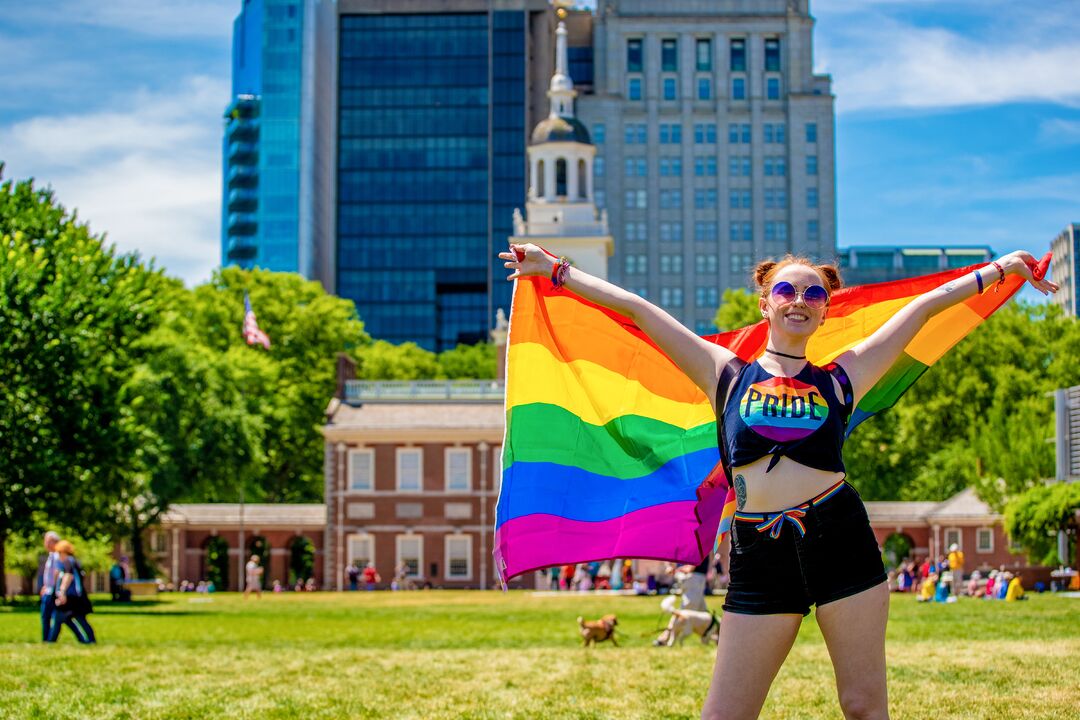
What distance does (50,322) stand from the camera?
37844mm

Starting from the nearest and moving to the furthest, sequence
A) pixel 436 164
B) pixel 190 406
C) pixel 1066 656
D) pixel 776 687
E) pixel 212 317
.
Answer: pixel 776 687 < pixel 1066 656 < pixel 190 406 < pixel 212 317 < pixel 436 164

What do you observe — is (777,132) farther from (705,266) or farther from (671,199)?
(705,266)

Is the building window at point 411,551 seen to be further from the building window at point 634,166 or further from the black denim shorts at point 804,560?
the building window at point 634,166

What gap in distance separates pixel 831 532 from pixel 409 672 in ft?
32.5

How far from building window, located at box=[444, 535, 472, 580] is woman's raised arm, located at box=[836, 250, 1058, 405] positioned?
2331 inches

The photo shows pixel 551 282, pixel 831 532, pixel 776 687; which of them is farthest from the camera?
pixel 776 687

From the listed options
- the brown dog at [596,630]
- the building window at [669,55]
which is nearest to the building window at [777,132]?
the building window at [669,55]

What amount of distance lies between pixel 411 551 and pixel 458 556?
1.97 metres

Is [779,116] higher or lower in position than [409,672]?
higher

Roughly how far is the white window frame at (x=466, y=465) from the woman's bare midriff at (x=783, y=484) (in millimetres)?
60030

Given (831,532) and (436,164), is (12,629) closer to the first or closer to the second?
(831,532)

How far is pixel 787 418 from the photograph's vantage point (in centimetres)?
727

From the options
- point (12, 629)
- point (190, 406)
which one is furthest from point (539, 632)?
point (190, 406)

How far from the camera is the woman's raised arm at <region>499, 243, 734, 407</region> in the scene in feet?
25.3
